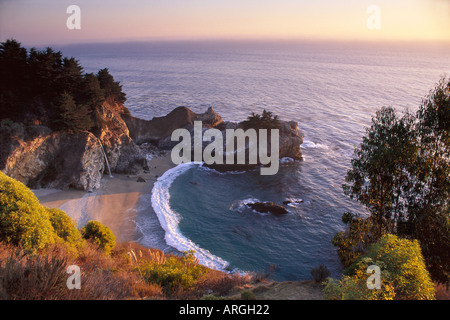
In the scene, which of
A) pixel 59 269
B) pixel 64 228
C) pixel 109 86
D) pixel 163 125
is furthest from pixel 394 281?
pixel 163 125

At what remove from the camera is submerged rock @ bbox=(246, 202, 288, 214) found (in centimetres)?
3081

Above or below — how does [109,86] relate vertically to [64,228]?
above

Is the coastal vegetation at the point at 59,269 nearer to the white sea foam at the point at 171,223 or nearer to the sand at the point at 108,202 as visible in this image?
the white sea foam at the point at 171,223

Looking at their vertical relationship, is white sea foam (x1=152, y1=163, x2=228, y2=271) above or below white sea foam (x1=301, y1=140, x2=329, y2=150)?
below

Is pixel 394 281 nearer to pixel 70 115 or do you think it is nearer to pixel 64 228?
pixel 64 228

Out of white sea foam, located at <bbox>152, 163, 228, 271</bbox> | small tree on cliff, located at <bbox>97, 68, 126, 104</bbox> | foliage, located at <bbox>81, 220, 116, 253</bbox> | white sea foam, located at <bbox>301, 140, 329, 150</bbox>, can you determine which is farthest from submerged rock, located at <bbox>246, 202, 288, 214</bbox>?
small tree on cliff, located at <bbox>97, 68, 126, 104</bbox>

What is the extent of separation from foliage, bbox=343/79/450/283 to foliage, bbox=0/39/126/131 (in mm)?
30440

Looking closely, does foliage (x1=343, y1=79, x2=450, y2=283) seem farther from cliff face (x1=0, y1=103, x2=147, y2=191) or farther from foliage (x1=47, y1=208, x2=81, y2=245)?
cliff face (x1=0, y1=103, x2=147, y2=191)

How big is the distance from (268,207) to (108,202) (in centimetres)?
1807
